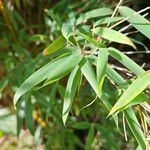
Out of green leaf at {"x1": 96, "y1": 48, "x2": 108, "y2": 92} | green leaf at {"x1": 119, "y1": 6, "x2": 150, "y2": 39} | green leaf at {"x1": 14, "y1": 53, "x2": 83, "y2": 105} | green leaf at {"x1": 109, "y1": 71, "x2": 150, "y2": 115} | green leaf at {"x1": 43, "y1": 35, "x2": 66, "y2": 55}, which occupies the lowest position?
green leaf at {"x1": 109, "y1": 71, "x2": 150, "y2": 115}

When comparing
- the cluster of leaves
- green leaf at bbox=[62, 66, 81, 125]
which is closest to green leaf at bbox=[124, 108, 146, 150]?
the cluster of leaves

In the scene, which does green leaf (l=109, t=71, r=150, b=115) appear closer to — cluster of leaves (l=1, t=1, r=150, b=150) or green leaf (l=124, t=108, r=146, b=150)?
cluster of leaves (l=1, t=1, r=150, b=150)

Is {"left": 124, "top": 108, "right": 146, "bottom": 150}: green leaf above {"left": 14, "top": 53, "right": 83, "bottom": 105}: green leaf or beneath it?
beneath

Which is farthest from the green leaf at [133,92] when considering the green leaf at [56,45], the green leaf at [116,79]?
the green leaf at [56,45]

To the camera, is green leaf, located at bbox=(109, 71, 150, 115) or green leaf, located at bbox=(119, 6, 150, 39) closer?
green leaf, located at bbox=(109, 71, 150, 115)

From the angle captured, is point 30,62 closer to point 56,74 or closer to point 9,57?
point 9,57

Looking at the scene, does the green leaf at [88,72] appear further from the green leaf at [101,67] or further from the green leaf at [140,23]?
the green leaf at [140,23]

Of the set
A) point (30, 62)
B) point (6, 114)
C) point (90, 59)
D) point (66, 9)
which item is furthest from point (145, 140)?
point (66, 9)

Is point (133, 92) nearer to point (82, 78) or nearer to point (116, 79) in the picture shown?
point (116, 79)
